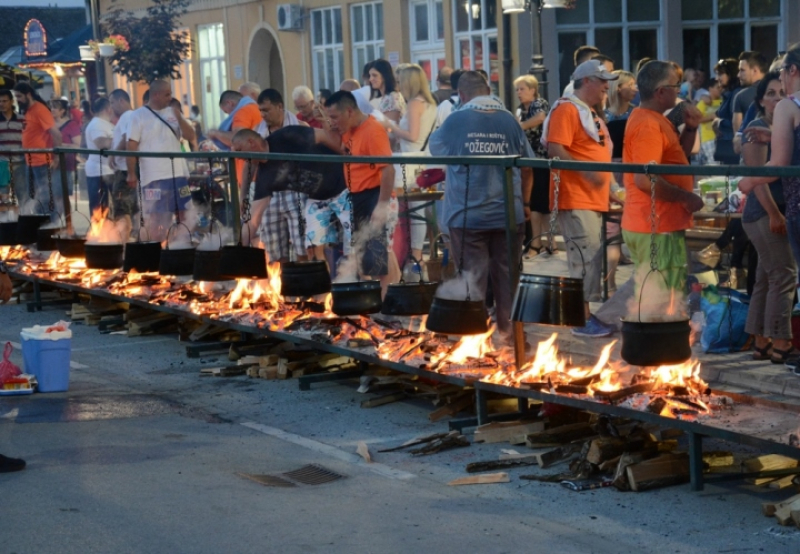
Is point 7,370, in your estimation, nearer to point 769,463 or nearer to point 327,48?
point 769,463

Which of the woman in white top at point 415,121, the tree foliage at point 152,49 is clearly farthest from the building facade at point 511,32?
the woman in white top at point 415,121

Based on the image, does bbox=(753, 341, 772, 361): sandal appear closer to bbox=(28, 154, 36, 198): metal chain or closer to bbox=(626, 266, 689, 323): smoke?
bbox=(626, 266, 689, 323): smoke

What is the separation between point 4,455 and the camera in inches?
285

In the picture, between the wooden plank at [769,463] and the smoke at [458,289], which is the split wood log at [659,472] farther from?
the smoke at [458,289]

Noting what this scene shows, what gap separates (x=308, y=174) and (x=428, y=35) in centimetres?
1398

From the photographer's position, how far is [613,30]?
2311 centimetres

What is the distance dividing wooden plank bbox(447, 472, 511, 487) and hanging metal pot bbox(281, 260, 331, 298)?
10.5 feet

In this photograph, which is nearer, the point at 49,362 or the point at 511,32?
the point at 49,362

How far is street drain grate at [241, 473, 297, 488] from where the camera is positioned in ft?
22.3

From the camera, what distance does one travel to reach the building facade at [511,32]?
22641 millimetres

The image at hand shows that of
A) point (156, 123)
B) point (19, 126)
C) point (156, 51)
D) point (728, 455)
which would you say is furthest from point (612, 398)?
point (156, 51)

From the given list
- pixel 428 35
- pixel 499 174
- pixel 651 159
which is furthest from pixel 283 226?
pixel 428 35

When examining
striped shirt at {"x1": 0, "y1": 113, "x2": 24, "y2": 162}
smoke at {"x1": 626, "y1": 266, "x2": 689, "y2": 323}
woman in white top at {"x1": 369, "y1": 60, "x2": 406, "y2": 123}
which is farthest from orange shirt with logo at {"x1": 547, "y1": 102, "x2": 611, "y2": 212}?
striped shirt at {"x1": 0, "y1": 113, "x2": 24, "y2": 162}

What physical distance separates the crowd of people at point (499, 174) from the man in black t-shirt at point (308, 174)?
0.5 inches
